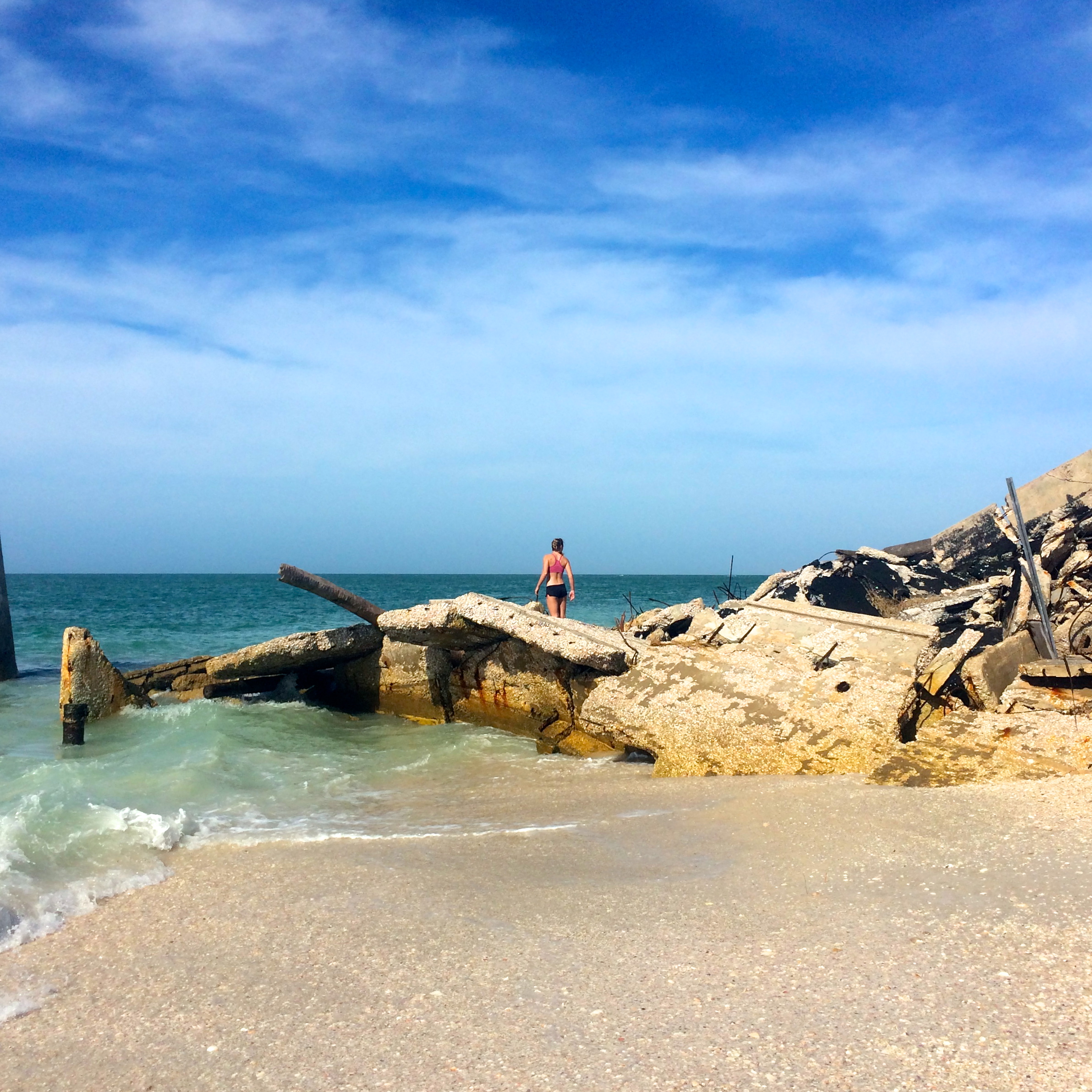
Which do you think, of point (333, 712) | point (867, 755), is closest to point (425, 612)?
point (333, 712)

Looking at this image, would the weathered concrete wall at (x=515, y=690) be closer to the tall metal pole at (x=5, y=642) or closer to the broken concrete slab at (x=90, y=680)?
the broken concrete slab at (x=90, y=680)

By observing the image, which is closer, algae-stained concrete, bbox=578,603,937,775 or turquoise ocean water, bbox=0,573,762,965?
turquoise ocean water, bbox=0,573,762,965

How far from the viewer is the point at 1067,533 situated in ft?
25.0

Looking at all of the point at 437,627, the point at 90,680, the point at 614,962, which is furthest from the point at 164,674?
the point at 614,962

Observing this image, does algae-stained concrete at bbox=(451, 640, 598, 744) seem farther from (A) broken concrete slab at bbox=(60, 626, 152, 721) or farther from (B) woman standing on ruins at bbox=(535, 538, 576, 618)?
(A) broken concrete slab at bbox=(60, 626, 152, 721)

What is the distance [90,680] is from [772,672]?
7.15 meters

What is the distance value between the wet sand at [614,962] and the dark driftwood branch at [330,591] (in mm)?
4388

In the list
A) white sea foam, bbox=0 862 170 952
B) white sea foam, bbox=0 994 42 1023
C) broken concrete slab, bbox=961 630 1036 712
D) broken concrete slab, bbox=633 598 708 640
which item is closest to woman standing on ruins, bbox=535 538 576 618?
broken concrete slab, bbox=633 598 708 640

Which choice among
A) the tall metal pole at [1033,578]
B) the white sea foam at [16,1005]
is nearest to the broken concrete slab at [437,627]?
the tall metal pole at [1033,578]

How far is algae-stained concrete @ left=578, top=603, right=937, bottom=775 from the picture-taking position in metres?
5.18

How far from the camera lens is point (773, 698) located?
219 inches

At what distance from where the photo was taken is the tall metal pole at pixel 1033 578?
6.49 meters

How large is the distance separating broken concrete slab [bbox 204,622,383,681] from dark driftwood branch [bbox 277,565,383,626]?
0.26 m

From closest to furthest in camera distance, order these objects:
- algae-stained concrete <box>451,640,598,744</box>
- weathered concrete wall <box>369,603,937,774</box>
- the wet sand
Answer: the wet sand, weathered concrete wall <box>369,603,937,774</box>, algae-stained concrete <box>451,640,598,744</box>
